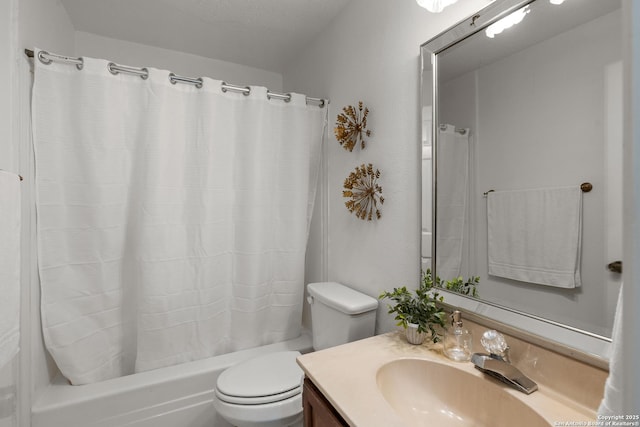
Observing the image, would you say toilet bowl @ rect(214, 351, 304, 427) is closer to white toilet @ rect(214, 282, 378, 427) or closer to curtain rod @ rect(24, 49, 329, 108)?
white toilet @ rect(214, 282, 378, 427)

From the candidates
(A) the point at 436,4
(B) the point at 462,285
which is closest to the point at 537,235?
(B) the point at 462,285

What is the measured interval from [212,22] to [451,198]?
5.77 ft

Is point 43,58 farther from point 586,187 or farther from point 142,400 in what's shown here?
point 586,187

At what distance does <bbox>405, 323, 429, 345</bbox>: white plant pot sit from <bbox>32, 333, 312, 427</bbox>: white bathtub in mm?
1120

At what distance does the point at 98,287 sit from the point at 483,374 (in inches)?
68.0

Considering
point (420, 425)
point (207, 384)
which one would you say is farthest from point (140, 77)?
point (420, 425)

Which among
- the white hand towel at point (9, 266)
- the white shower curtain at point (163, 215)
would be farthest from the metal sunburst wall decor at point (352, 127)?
the white hand towel at point (9, 266)

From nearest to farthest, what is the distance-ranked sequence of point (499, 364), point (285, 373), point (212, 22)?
point (499, 364) → point (285, 373) → point (212, 22)

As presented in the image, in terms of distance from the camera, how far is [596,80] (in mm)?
745

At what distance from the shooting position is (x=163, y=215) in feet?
5.32

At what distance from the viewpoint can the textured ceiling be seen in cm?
169

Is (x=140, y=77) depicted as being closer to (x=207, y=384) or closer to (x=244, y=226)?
(x=244, y=226)

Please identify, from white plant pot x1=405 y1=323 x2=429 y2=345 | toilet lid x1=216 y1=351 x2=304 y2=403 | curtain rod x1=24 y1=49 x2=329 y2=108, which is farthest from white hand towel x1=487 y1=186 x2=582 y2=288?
curtain rod x1=24 y1=49 x2=329 y2=108

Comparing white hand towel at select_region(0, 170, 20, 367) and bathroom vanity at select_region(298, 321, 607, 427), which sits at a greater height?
white hand towel at select_region(0, 170, 20, 367)
